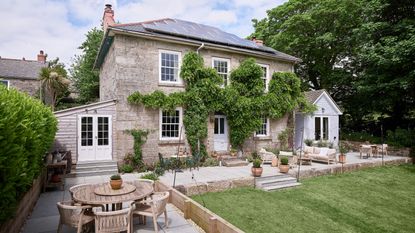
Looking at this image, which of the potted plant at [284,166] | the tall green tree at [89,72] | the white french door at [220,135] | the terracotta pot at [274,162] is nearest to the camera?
the potted plant at [284,166]

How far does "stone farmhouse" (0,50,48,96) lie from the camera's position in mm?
21891

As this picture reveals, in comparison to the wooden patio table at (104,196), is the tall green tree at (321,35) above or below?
above

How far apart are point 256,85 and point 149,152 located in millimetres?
7809

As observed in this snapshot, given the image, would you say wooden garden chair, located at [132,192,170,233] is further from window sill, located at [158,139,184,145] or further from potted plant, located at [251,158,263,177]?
window sill, located at [158,139,184,145]

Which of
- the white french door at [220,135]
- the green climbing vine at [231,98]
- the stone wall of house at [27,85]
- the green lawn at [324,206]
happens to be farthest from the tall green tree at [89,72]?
the green lawn at [324,206]

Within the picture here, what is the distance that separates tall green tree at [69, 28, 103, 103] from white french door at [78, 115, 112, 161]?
655 inches

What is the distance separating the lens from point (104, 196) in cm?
553

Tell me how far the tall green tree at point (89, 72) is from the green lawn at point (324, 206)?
22994mm

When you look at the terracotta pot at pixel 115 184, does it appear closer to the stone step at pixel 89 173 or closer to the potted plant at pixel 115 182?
the potted plant at pixel 115 182

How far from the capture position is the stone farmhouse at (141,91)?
1210cm

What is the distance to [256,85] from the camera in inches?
618

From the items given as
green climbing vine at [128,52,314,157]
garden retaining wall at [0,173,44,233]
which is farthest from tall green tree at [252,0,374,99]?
garden retaining wall at [0,173,44,233]

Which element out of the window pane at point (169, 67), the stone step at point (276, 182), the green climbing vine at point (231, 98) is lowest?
the stone step at point (276, 182)

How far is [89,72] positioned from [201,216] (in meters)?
26.1
